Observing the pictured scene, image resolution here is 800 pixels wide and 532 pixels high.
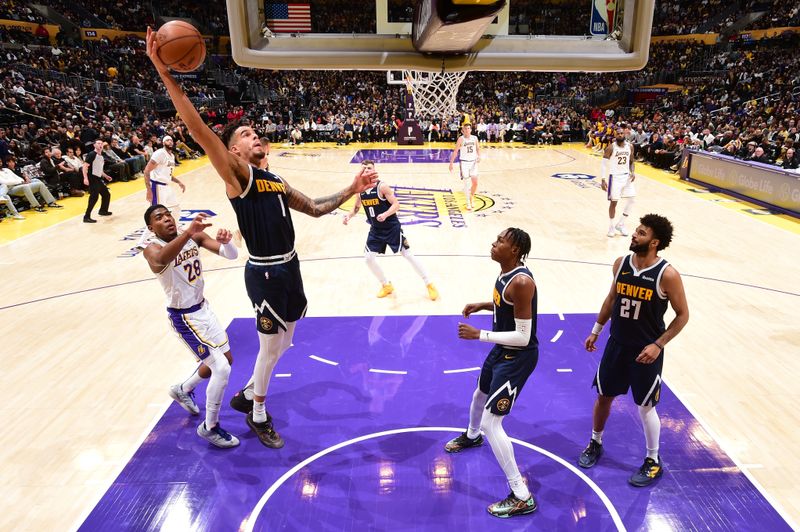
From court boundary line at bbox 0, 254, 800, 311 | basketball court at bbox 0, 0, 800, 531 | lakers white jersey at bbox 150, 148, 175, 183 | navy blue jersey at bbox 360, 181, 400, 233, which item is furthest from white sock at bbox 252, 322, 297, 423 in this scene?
lakers white jersey at bbox 150, 148, 175, 183

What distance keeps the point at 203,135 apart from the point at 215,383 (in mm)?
1898

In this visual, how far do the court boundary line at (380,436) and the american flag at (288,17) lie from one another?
346 cm

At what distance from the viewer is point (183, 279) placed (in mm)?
4176

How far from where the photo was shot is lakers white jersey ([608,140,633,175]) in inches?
367

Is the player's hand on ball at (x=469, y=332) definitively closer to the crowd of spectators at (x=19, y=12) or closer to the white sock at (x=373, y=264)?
the white sock at (x=373, y=264)

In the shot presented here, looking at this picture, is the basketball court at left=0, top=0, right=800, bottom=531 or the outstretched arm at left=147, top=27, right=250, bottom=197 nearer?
the outstretched arm at left=147, top=27, right=250, bottom=197

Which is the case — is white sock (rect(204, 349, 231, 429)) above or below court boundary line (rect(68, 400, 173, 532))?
above

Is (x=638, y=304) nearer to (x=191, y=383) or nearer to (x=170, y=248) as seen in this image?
(x=170, y=248)

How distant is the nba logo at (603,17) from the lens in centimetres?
475

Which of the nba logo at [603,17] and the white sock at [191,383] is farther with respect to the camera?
the nba logo at [603,17]

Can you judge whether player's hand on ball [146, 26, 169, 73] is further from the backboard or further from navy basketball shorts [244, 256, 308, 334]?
the backboard

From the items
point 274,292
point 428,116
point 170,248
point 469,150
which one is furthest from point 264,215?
point 428,116

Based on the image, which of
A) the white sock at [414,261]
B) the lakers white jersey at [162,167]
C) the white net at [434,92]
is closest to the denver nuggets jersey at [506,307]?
the white sock at [414,261]

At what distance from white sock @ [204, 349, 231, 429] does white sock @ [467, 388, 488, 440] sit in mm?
1828
